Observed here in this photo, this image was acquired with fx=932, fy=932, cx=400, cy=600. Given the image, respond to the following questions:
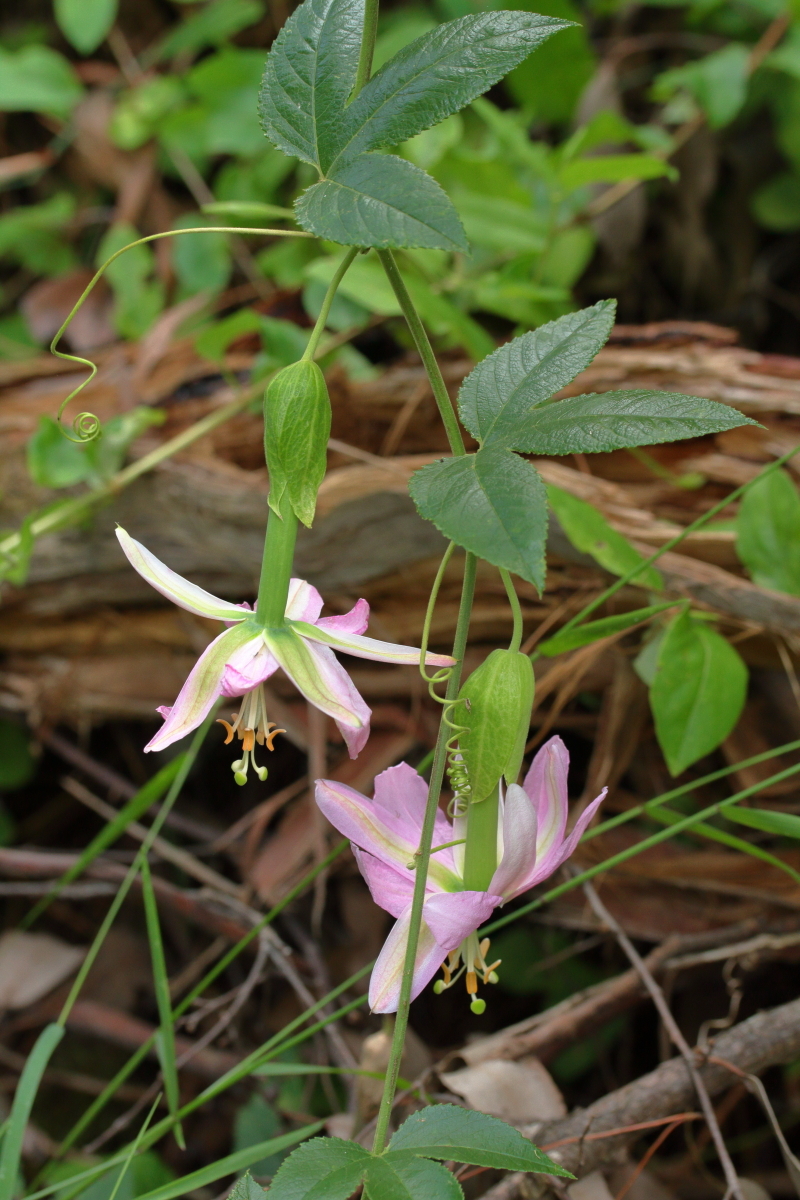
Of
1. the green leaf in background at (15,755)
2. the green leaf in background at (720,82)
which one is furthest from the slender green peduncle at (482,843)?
the green leaf in background at (720,82)

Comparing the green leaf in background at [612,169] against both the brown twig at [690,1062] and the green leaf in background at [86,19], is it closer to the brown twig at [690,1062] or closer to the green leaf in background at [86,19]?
the brown twig at [690,1062]

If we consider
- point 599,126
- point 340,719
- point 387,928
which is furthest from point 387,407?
point 340,719

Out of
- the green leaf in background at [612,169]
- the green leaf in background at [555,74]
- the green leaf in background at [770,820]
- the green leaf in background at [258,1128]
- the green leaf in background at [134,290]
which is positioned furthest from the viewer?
the green leaf in background at [134,290]

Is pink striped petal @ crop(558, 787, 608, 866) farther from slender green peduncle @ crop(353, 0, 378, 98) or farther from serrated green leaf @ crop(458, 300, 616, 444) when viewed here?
slender green peduncle @ crop(353, 0, 378, 98)

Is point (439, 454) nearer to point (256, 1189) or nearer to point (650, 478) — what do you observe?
point (650, 478)

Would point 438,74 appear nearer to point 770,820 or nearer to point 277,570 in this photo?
point 277,570
